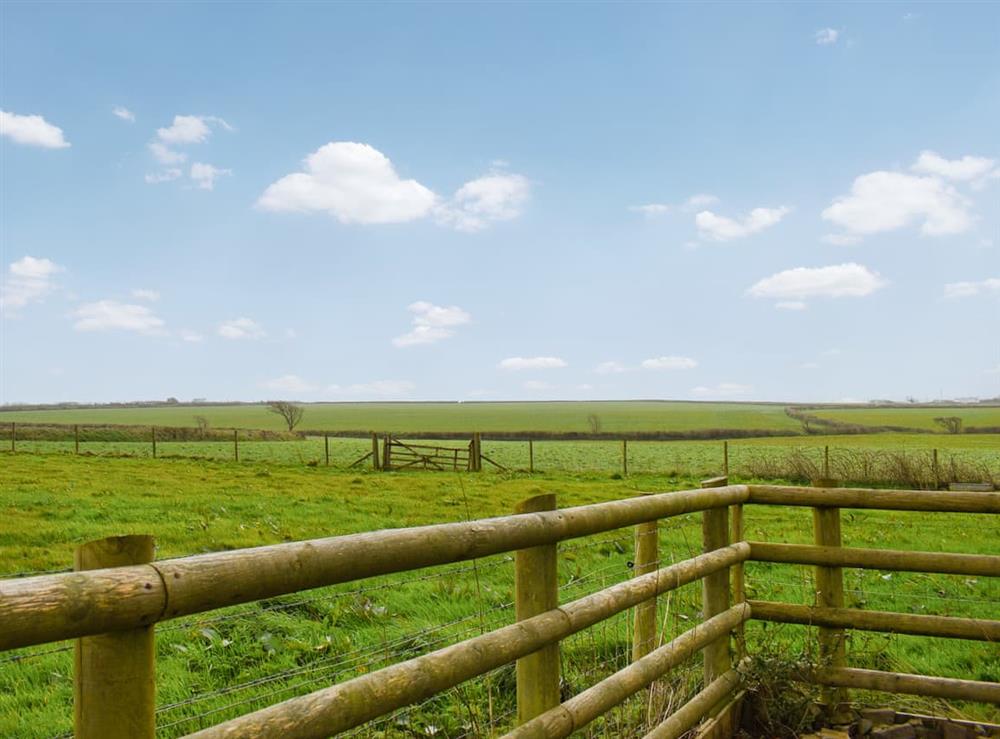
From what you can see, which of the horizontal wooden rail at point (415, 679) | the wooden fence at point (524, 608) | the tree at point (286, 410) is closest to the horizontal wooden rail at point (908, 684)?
the wooden fence at point (524, 608)

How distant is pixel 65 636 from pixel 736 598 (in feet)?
15.1

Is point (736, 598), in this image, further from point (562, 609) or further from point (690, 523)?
point (690, 523)

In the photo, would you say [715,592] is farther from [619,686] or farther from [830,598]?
[619,686]

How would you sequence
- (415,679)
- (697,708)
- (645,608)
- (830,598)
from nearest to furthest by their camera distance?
(415,679), (697,708), (645,608), (830,598)

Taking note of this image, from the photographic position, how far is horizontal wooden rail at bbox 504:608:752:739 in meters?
3.07

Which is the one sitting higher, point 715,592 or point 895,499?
point 895,499

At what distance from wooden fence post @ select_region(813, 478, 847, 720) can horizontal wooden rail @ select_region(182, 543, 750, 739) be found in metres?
1.82

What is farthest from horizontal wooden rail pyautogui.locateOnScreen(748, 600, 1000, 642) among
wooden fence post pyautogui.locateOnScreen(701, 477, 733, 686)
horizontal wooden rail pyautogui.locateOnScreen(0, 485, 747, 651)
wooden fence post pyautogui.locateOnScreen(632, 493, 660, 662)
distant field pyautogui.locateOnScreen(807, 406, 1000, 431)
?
distant field pyautogui.locateOnScreen(807, 406, 1000, 431)

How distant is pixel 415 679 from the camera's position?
2475 millimetres

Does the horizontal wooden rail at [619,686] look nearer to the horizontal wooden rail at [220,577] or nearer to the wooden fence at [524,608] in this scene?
the wooden fence at [524,608]

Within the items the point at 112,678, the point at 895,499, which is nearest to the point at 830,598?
the point at 895,499

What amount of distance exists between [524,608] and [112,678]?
1685mm

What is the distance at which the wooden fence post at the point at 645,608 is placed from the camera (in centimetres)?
467

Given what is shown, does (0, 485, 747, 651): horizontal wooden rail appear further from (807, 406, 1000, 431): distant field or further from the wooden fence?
(807, 406, 1000, 431): distant field
